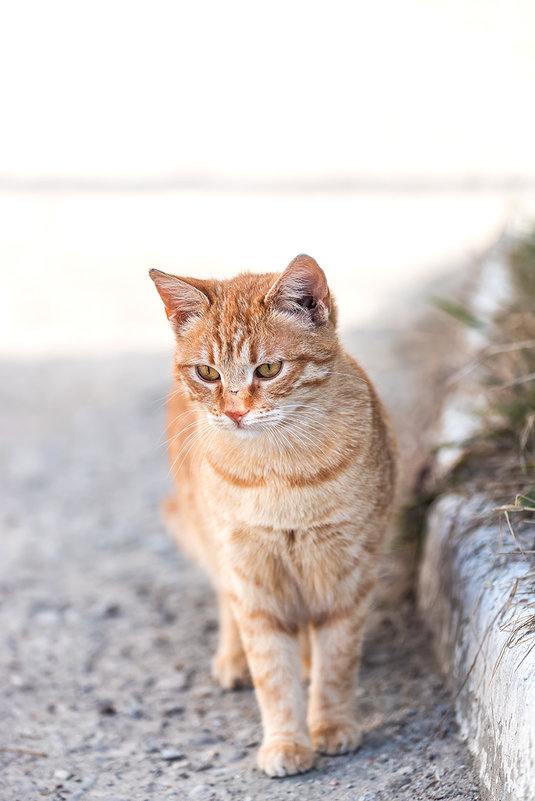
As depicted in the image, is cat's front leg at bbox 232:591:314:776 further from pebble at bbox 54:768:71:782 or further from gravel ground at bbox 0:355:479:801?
pebble at bbox 54:768:71:782

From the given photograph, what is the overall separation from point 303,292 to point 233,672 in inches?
53.1

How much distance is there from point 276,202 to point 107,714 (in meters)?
6.62

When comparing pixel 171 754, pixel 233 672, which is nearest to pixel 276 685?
pixel 171 754

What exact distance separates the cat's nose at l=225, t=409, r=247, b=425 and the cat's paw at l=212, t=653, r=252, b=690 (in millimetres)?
1067

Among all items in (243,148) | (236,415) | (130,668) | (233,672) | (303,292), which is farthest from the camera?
(243,148)

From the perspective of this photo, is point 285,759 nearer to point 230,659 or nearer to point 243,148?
point 230,659

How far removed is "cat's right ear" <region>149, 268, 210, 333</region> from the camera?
277 cm

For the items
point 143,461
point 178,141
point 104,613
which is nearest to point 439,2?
point 178,141

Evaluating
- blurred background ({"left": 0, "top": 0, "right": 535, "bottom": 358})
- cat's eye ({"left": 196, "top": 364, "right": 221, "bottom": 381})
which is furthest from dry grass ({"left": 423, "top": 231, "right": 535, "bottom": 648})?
blurred background ({"left": 0, "top": 0, "right": 535, "bottom": 358})

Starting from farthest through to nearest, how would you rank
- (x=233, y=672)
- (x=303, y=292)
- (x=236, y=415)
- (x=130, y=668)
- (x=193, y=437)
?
(x=130, y=668) → (x=233, y=672) → (x=193, y=437) → (x=303, y=292) → (x=236, y=415)

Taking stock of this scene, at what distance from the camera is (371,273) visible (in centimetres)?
760

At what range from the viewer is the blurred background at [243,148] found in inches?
301

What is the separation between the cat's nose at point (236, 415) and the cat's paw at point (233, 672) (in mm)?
1067

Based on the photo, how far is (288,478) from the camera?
2.71 metres
